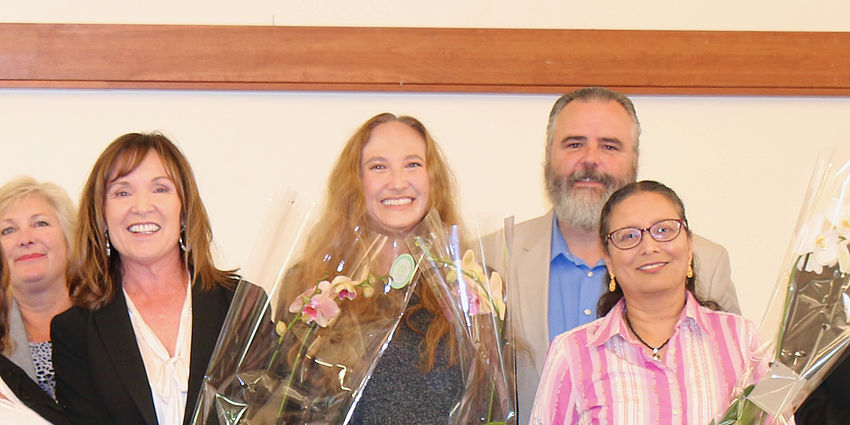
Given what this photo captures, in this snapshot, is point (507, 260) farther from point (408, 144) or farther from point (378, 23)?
point (378, 23)

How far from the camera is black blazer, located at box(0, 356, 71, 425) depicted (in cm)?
204

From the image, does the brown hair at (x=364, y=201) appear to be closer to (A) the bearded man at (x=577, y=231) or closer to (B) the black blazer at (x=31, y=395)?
(A) the bearded man at (x=577, y=231)

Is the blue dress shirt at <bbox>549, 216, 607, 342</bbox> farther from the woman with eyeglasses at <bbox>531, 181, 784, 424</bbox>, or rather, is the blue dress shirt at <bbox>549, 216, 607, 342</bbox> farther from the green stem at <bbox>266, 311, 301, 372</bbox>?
the green stem at <bbox>266, 311, 301, 372</bbox>

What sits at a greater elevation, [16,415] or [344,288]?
[344,288]

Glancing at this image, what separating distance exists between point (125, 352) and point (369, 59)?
1667 mm

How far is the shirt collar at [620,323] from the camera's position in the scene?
2082 millimetres

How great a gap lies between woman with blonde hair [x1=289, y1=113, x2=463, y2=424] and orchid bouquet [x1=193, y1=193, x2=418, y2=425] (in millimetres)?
40

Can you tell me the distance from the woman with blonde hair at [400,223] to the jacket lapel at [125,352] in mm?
497

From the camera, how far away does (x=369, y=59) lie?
359 cm

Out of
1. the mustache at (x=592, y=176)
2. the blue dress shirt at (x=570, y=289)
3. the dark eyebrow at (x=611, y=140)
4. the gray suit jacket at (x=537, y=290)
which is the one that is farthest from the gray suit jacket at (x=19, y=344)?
the dark eyebrow at (x=611, y=140)

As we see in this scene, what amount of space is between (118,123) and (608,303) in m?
2.12

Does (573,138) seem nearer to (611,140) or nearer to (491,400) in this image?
(611,140)

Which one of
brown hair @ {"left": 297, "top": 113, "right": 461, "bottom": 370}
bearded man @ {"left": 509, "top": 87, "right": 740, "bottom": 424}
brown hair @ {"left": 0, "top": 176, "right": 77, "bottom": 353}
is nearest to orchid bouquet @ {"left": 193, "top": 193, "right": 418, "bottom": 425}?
brown hair @ {"left": 297, "top": 113, "right": 461, "bottom": 370}

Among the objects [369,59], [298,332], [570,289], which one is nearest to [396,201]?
[570,289]
